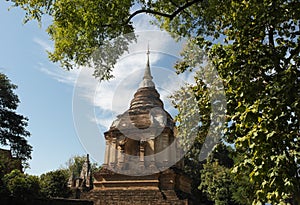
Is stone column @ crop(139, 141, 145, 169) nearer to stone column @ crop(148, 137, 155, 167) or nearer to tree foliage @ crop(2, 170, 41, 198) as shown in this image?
stone column @ crop(148, 137, 155, 167)

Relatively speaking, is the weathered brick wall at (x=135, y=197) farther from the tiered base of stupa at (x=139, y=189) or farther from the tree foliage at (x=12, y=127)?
the tree foliage at (x=12, y=127)

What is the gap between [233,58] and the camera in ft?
21.4

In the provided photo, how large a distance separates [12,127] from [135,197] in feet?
40.9

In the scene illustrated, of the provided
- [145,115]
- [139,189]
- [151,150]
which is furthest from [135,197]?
[145,115]

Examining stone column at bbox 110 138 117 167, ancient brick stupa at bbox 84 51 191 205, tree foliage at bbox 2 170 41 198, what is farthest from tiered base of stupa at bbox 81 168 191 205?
tree foliage at bbox 2 170 41 198

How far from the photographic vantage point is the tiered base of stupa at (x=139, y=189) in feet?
65.0

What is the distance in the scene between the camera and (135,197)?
20.2m

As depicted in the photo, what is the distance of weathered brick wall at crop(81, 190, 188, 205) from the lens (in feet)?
63.6

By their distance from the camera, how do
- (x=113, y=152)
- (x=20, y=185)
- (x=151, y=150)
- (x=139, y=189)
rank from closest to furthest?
(x=20, y=185)
(x=139, y=189)
(x=151, y=150)
(x=113, y=152)

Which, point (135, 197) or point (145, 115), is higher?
point (145, 115)

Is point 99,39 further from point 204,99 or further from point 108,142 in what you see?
point 108,142

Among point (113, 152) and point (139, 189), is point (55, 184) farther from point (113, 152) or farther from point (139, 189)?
point (139, 189)

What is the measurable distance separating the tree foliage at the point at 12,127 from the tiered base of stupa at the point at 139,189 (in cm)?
753

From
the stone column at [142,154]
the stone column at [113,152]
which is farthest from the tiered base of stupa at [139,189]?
the stone column at [113,152]
